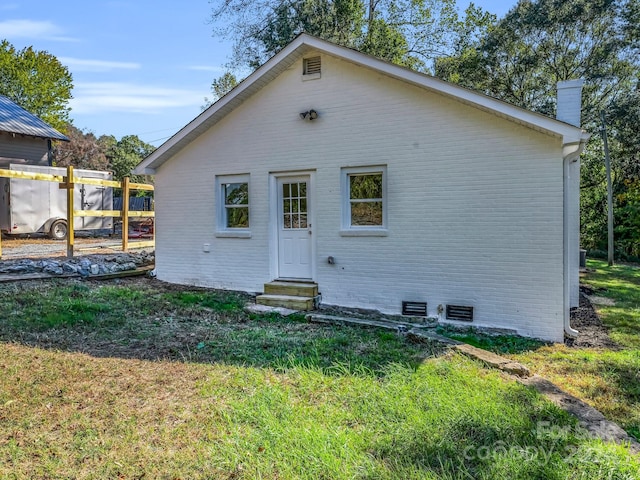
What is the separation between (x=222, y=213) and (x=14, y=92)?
32277mm

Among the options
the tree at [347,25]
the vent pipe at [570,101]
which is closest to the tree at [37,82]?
the tree at [347,25]

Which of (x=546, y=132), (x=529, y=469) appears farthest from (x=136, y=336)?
(x=546, y=132)

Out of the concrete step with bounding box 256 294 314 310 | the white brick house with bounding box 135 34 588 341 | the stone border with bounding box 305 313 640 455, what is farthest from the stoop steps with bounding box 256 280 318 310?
the stone border with bounding box 305 313 640 455

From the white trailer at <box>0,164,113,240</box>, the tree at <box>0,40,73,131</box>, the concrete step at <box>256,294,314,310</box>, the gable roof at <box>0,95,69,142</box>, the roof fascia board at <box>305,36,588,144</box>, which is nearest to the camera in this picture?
the roof fascia board at <box>305,36,588,144</box>

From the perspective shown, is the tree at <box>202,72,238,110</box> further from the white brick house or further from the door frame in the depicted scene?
the door frame

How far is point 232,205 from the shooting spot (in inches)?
367

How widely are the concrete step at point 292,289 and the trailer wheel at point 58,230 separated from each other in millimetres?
12398

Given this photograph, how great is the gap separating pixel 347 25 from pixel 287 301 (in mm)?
14438

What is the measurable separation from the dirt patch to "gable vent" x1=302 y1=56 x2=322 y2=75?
652 centimetres

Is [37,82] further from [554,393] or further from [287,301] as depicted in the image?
[554,393]

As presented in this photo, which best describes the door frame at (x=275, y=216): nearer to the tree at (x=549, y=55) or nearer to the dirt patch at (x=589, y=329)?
the dirt patch at (x=589, y=329)

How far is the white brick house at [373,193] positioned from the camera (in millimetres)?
6609

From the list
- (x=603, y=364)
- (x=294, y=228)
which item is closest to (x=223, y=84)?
(x=294, y=228)

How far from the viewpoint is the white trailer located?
15328 mm
